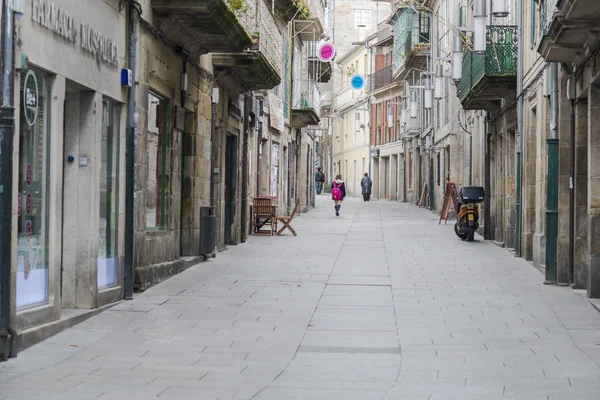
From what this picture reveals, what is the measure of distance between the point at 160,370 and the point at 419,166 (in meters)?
43.3

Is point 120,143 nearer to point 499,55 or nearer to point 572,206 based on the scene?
point 572,206

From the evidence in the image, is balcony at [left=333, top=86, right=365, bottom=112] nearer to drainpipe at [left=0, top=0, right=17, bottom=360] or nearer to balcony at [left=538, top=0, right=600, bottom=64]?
balcony at [left=538, top=0, right=600, bottom=64]

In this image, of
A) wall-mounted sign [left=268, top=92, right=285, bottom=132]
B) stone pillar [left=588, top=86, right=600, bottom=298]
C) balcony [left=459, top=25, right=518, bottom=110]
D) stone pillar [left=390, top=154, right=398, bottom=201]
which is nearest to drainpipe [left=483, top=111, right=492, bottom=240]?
balcony [left=459, top=25, right=518, bottom=110]

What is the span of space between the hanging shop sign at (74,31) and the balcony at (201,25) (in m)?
1.84

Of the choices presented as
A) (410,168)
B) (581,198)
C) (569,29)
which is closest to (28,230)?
(569,29)

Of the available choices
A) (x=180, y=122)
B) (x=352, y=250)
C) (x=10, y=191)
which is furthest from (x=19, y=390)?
(x=352, y=250)

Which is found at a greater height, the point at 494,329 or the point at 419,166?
the point at 419,166

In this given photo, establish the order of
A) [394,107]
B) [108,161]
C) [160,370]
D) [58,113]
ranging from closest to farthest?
[160,370] < [58,113] < [108,161] < [394,107]

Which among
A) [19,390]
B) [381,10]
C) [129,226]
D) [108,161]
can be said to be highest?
[381,10]

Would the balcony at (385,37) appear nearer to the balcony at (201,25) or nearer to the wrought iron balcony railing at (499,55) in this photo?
the wrought iron balcony railing at (499,55)

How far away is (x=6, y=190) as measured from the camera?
25.7ft

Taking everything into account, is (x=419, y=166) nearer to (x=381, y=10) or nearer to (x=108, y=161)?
(x=381, y=10)

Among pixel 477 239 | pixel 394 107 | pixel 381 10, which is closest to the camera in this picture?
pixel 477 239

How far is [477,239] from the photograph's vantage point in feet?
77.8
